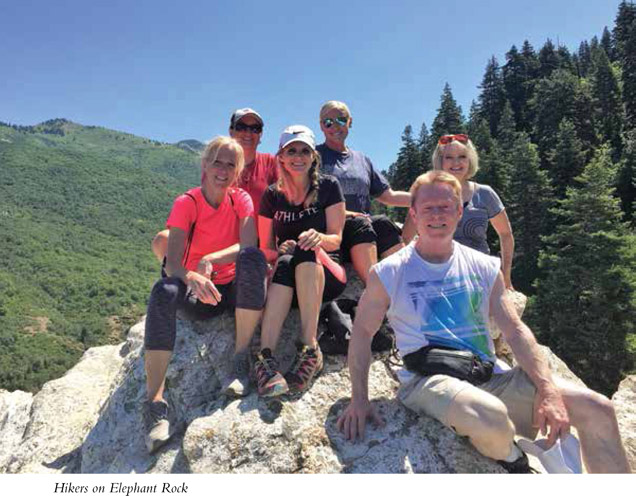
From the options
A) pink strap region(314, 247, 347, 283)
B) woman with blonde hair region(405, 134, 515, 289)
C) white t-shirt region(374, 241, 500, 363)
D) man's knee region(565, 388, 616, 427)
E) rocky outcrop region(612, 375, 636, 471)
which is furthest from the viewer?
woman with blonde hair region(405, 134, 515, 289)

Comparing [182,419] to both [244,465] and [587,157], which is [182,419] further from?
[587,157]

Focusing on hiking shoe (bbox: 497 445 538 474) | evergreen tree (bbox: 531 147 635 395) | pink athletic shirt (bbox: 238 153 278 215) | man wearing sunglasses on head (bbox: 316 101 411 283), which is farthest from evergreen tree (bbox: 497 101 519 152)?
hiking shoe (bbox: 497 445 538 474)

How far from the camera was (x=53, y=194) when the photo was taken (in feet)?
649

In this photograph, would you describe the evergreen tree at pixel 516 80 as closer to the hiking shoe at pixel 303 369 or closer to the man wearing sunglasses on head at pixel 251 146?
the man wearing sunglasses on head at pixel 251 146

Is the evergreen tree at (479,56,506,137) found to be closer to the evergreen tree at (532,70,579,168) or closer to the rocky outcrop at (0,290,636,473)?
the evergreen tree at (532,70,579,168)

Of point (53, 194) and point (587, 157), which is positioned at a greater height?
point (53, 194)

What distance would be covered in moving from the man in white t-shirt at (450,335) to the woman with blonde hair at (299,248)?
25.6 inches

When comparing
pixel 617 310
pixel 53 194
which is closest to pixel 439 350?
pixel 617 310

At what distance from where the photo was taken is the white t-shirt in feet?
9.32

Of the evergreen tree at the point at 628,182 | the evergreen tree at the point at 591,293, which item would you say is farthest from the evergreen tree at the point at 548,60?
the evergreen tree at the point at 591,293

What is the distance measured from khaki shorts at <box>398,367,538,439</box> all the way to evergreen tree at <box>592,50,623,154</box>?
157ft

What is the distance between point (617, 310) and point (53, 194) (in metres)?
232

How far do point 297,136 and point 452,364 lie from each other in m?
2.41

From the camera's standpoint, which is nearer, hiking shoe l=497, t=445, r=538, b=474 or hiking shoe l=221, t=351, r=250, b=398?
hiking shoe l=497, t=445, r=538, b=474
